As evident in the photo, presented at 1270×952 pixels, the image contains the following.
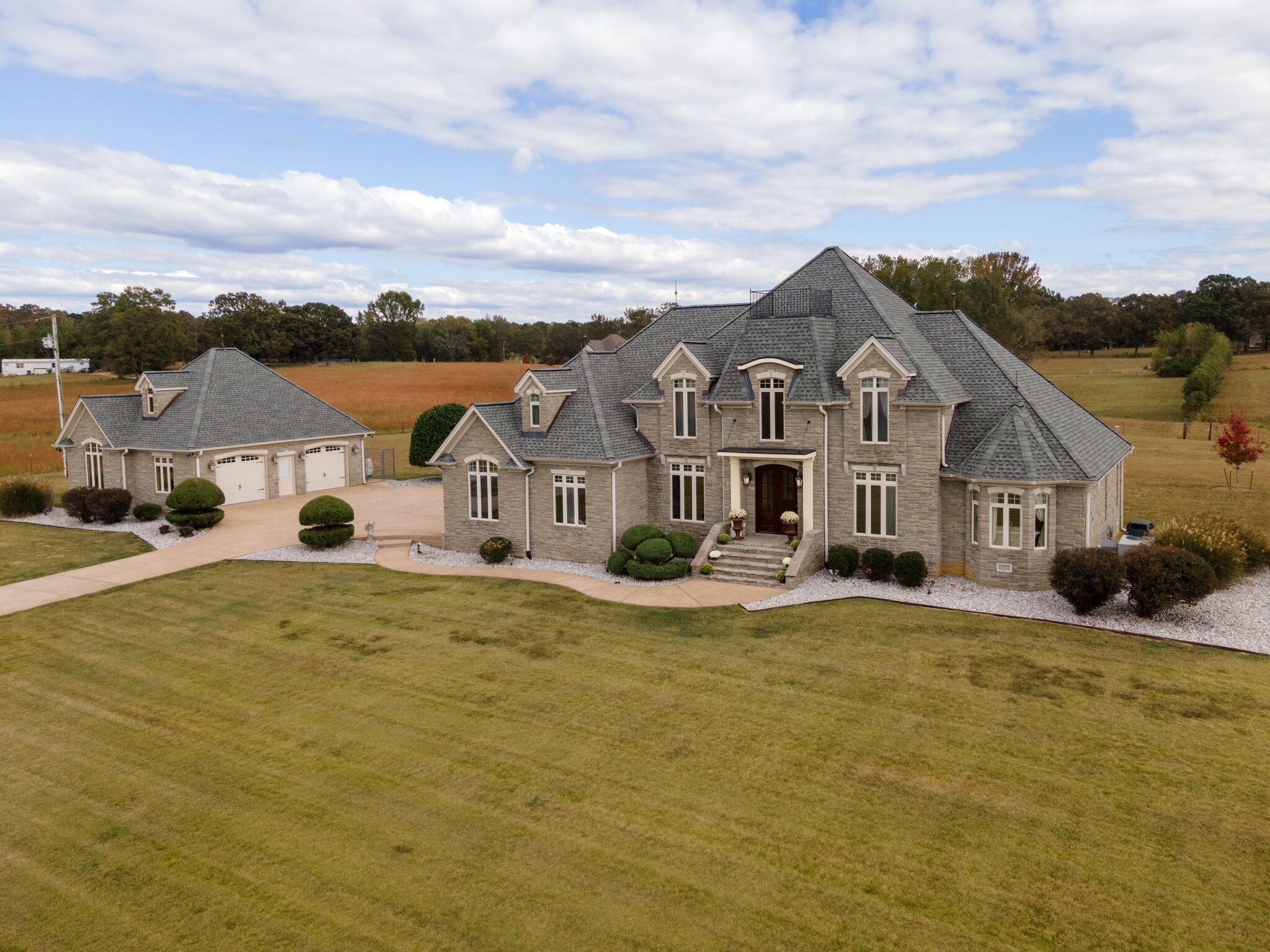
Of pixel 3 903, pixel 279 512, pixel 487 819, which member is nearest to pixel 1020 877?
pixel 487 819

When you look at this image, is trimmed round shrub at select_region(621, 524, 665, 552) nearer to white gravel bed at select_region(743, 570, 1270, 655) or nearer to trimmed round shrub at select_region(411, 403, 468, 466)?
white gravel bed at select_region(743, 570, 1270, 655)

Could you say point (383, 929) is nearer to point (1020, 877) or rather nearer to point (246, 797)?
point (246, 797)

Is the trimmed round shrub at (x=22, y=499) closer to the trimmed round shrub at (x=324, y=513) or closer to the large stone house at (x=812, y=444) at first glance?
the trimmed round shrub at (x=324, y=513)

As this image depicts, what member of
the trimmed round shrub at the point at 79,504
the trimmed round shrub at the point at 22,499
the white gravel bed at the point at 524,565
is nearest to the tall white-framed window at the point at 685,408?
the white gravel bed at the point at 524,565

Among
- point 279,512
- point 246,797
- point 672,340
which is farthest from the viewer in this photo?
point 279,512

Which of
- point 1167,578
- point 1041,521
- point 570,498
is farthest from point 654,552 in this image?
point 1167,578

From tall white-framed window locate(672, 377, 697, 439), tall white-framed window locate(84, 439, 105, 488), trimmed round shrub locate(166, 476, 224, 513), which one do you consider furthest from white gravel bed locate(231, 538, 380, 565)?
tall white-framed window locate(84, 439, 105, 488)

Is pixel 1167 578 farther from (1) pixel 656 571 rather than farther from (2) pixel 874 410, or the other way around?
(1) pixel 656 571
